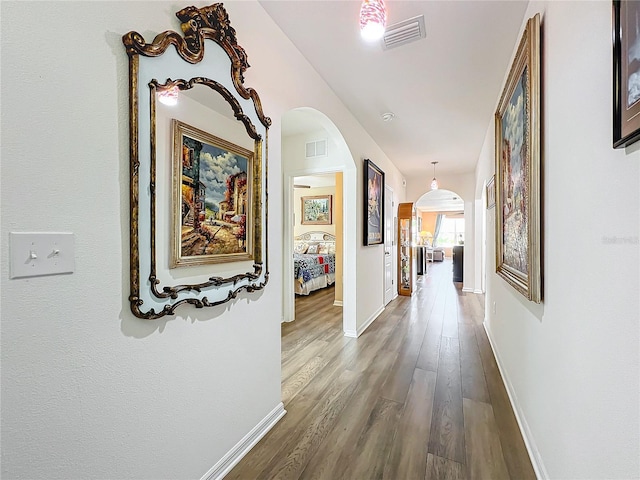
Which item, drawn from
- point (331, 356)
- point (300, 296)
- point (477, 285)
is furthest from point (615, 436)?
point (477, 285)

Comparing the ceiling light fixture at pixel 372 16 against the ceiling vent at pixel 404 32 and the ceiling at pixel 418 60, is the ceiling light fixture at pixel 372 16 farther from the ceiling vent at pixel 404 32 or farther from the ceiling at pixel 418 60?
the ceiling vent at pixel 404 32

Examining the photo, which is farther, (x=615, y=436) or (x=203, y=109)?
(x=203, y=109)

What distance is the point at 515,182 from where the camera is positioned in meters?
1.82

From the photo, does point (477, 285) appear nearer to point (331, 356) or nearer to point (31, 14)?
point (331, 356)

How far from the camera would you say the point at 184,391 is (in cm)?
122

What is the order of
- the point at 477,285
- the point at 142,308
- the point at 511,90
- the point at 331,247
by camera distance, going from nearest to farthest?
the point at 142,308, the point at 511,90, the point at 477,285, the point at 331,247

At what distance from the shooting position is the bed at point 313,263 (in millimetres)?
5426

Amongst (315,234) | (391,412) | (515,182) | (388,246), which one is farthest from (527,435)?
(315,234)

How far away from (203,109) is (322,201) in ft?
20.9

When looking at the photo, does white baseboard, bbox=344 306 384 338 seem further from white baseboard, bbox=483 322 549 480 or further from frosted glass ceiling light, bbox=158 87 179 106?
frosted glass ceiling light, bbox=158 87 179 106

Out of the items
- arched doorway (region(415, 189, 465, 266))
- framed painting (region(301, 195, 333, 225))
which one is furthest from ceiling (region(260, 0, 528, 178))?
arched doorway (region(415, 189, 465, 266))

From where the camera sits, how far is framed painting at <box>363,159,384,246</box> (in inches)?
142

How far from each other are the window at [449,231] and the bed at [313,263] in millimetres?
9738

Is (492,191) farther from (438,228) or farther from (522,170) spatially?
(438,228)
